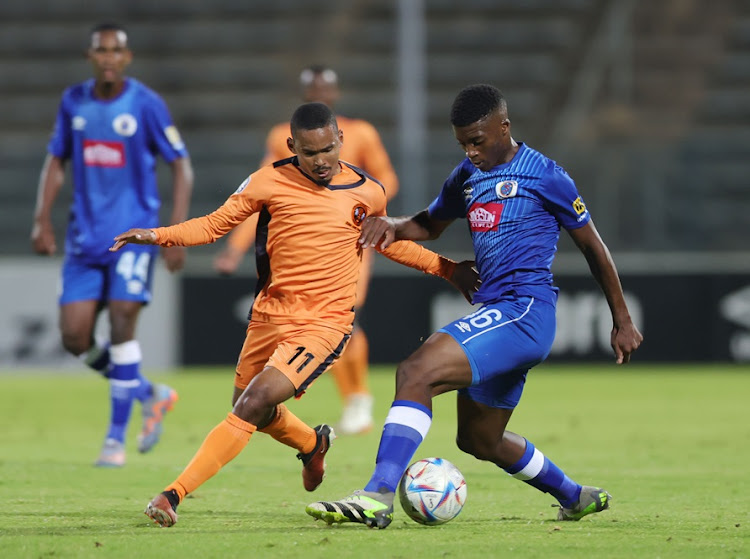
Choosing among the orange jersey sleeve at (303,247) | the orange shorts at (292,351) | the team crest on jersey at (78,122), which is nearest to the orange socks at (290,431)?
Result: the orange shorts at (292,351)

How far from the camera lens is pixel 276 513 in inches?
222

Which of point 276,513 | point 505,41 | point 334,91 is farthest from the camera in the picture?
point 505,41

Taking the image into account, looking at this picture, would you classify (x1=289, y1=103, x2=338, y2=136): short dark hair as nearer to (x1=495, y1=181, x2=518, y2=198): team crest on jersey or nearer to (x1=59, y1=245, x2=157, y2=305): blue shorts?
(x1=495, y1=181, x2=518, y2=198): team crest on jersey

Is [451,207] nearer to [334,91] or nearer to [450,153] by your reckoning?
[334,91]

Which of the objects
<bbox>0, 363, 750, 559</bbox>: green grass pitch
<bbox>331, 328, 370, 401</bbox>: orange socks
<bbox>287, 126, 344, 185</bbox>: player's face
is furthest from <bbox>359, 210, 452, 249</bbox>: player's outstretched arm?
<bbox>331, 328, 370, 401</bbox>: orange socks

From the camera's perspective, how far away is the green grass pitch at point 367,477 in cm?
472

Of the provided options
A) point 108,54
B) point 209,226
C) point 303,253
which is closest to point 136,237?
point 209,226

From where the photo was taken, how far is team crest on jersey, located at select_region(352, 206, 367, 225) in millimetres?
5773

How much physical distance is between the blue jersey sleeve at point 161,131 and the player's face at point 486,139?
9.32ft

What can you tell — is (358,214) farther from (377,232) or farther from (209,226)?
(209,226)

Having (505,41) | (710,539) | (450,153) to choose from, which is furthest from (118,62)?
(505,41)

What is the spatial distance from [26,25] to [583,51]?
804cm

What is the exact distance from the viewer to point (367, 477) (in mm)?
6934

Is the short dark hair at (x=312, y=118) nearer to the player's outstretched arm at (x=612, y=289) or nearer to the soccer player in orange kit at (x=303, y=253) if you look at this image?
the soccer player in orange kit at (x=303, y=253)
